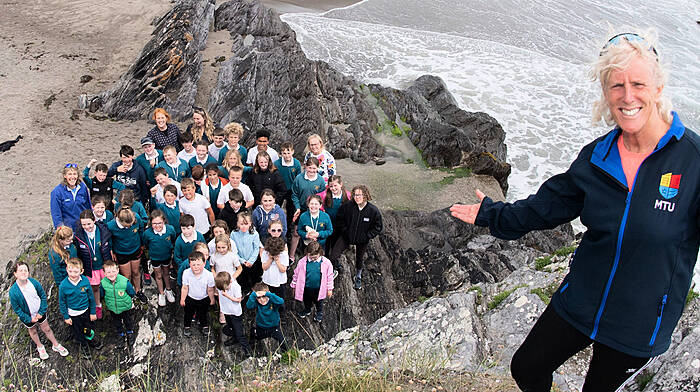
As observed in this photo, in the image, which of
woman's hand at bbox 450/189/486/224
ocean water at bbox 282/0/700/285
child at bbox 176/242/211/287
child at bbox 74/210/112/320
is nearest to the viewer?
woman's hand at bbox 450/189/486/224

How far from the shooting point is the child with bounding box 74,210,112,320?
7.19 metres

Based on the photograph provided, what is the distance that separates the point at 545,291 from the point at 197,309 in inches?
190

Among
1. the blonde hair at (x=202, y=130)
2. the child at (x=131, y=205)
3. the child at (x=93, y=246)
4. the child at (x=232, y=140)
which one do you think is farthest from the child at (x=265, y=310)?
the blonde hair at (x=202, y=130)

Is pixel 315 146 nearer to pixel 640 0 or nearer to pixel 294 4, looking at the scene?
pixel 294 4

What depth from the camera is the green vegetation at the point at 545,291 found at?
665 cm

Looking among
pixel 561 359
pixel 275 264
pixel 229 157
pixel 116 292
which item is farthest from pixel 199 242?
pixel 561 359

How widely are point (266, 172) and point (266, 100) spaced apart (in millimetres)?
9707

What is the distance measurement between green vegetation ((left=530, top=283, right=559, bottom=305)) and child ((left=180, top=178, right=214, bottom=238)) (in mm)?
4904

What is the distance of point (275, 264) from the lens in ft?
24.3

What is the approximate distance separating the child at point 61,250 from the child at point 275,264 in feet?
8.50

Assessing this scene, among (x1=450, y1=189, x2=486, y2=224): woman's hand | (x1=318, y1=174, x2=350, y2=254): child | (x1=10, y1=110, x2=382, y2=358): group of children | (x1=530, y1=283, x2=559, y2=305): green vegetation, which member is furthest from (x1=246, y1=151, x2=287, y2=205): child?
(x1=450, y1=189, x2=486, y2=224): woman's hand

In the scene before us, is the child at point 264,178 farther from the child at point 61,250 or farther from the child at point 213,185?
the child at point 61,250

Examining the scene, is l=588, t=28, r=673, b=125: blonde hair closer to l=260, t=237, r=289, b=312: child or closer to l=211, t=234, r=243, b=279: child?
l=260, t=237, r=289, b=312: child

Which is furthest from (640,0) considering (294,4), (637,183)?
(637,183)
